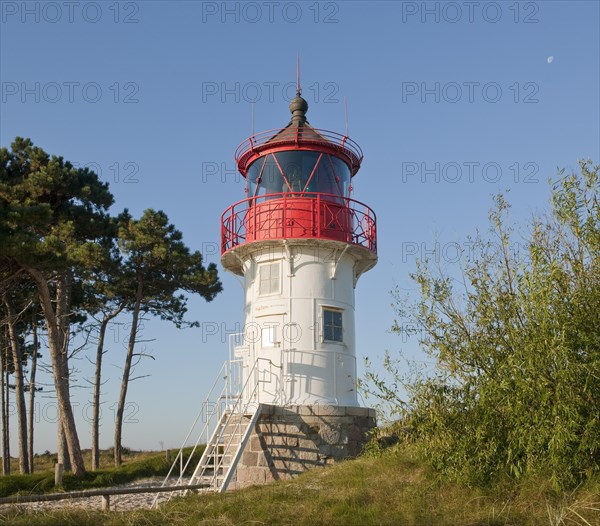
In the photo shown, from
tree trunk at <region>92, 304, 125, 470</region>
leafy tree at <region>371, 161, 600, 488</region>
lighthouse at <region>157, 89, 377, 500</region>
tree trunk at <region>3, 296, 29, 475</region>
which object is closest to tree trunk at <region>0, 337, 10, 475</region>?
tree trunk at <region>3, 296, 29, 475</region>

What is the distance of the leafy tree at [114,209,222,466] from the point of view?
30234 millimetres

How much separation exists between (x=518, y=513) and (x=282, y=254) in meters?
10.7

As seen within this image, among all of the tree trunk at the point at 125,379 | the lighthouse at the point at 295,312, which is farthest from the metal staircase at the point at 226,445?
the tree trunk at the point at 125,379

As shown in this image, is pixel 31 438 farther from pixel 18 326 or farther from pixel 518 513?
pixel 518 513

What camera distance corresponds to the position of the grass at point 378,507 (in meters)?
11.3

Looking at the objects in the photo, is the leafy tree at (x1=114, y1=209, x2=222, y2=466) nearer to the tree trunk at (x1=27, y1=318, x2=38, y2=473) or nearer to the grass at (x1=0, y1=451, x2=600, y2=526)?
the tree trunk at (x1=27, y1=318, x2=38, y2=473)

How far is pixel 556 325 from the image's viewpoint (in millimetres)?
11453

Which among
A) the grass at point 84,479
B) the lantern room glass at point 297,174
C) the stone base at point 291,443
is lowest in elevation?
the grass at point 84,479

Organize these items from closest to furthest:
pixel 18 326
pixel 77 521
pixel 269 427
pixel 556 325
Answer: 1. pixel 556 325
2. pixel 77 521
3. pixel 269 427
4. pixel 18 326

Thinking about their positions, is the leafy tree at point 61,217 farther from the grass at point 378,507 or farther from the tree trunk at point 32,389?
the grass at point 378,507

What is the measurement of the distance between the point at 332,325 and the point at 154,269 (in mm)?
14223

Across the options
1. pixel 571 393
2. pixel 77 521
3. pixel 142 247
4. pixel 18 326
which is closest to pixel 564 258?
pixel 571 393

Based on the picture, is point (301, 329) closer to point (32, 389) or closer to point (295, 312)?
point (295, 312)

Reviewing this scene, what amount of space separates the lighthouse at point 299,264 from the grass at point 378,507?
5.72 m
